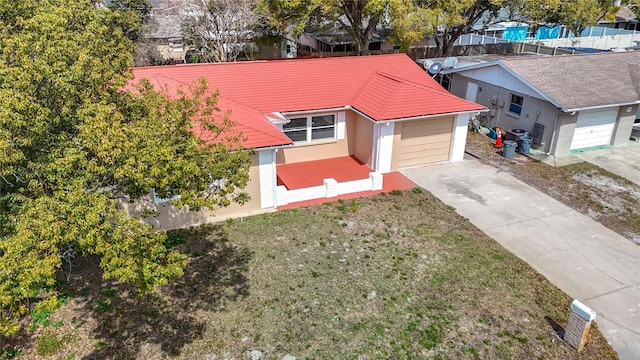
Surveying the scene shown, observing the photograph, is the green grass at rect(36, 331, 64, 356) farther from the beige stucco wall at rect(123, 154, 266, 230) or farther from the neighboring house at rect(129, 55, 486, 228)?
the neighboring house at rect(129, 55, 486, 228)

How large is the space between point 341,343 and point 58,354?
223 inches

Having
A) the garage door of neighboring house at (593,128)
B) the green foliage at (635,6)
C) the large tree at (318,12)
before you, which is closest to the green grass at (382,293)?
the garage door of neighboring house at (593,128)

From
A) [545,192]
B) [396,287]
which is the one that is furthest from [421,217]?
[545,192]

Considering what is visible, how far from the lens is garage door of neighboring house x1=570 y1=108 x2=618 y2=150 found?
20.2 m

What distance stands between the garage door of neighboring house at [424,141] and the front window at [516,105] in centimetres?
485

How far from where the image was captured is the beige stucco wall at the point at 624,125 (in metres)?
20.7

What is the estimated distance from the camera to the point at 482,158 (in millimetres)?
19750

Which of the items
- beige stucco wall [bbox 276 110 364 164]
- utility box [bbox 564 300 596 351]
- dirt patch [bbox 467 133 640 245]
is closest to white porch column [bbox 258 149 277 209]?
beige stucco wall [bbox 276 110 364 164]

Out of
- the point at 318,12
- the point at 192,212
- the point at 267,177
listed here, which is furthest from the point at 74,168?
the point at 318,12

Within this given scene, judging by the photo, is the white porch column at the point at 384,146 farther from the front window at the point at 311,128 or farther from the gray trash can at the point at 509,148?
the gray trash can at the point at 509,148

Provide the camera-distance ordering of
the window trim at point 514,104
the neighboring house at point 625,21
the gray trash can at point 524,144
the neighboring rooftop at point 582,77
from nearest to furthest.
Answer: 1. the neighboring rooftop at point 582,77
2. the gray trash can at point 524,144
3. the window trim at point 514,104
4. the neighboring house at point 625,21

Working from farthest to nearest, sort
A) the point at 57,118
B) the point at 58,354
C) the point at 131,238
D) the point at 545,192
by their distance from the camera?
the point at 545,192 < the point at 58,354 < the point at 57,118 < the point at 131,238

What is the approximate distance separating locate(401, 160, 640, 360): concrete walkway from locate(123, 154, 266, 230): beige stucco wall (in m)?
6.26

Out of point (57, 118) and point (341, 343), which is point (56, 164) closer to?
point (57, 118)
